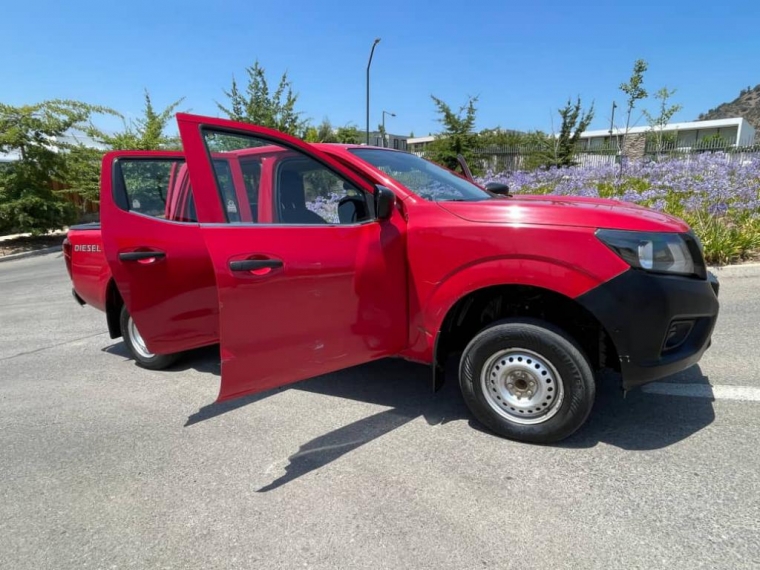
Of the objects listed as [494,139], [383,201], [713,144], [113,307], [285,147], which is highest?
[494,139]

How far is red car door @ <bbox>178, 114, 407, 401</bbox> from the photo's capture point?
105 inches

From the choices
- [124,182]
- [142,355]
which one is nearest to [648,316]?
[124,182]

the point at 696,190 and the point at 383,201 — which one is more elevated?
the point at 383,201

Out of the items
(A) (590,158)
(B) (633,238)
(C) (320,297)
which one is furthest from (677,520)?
(A) (590,158)

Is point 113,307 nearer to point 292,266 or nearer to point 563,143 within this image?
point 292,266

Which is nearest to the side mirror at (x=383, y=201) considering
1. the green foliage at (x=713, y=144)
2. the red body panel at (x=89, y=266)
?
the red body panel at (x=89, y=266)

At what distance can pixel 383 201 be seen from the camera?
110 inches

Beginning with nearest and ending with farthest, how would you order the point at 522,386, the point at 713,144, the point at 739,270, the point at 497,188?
the point at 522,386 < the point at 497,188 < the point at 739,270 < the point at 713,144

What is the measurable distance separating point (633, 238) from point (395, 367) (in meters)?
2.29

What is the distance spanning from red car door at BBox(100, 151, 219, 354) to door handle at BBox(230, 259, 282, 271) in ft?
3.02

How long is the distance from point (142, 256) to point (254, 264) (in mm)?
1193

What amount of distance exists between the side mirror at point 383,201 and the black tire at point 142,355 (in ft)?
8.85

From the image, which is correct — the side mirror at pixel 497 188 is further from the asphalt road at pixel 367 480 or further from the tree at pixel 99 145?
the tree at pixel 99 145

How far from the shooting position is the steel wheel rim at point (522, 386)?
9.20 ft
